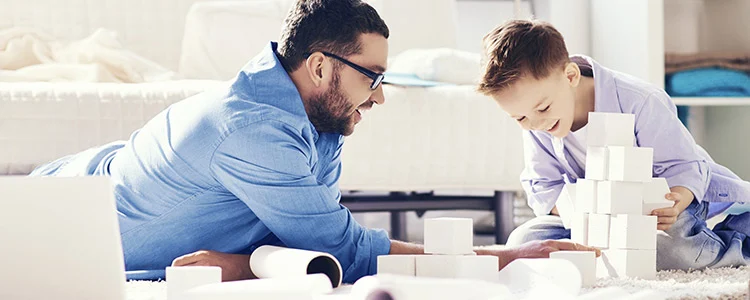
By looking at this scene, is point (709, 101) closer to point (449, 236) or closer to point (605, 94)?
point (605, 94)

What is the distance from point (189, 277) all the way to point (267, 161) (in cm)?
31

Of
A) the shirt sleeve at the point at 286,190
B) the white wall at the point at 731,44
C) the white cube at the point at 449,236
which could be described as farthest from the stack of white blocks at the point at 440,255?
the white wall at the point at 731,44

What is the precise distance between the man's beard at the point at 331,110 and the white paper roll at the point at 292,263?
0.89 ft

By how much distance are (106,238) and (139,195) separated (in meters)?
0.58

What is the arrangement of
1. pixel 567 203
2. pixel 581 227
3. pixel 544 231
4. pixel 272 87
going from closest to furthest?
pixel 272 87
pixel 581 227
pixel 567 203
pixel 544 231

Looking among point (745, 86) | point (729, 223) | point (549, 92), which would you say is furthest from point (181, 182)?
point (745, 86)

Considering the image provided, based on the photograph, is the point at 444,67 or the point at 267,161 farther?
the point at 444,67

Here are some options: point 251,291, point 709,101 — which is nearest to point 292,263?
point 251,291

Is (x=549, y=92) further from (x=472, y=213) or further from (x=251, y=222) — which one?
(x=472, y=213)

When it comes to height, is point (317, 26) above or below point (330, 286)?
above

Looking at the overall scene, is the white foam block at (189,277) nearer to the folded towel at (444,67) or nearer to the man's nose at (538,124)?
the man's nose at (538,124)

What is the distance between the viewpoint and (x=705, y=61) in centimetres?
309

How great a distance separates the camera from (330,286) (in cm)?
137

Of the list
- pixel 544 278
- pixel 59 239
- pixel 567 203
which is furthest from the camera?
pixel 567 203
